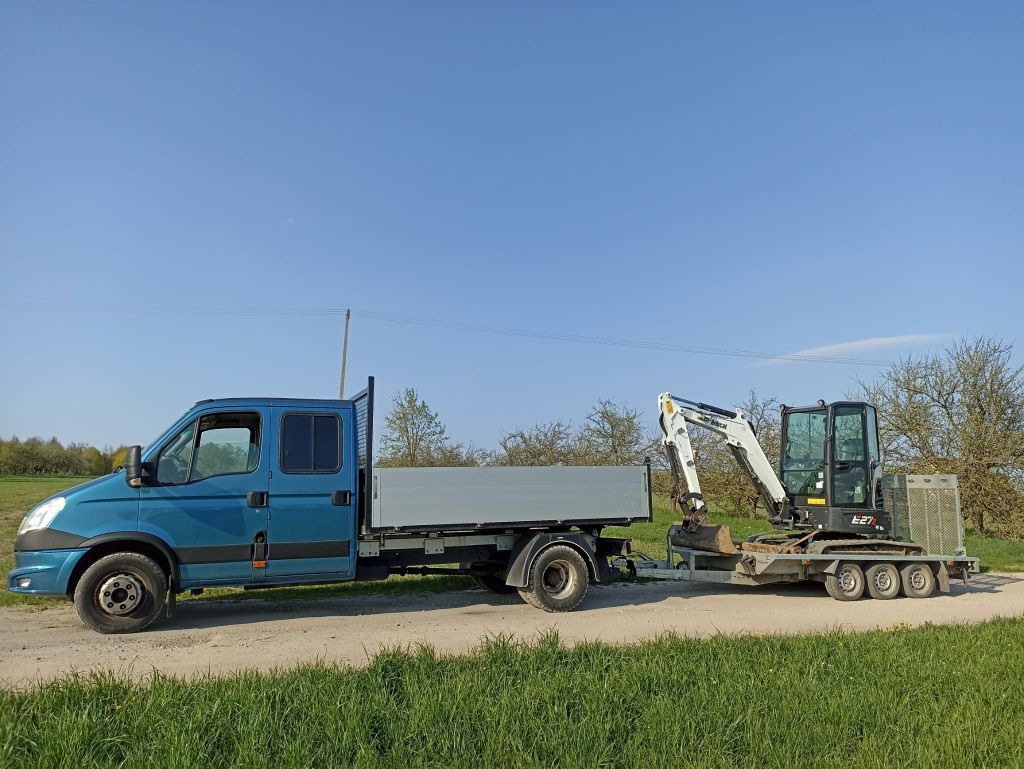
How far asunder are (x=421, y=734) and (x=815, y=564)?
360 inches

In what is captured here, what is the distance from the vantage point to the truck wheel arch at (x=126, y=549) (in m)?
8.30

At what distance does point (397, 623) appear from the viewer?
929 centimetres

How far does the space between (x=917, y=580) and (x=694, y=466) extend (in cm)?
403

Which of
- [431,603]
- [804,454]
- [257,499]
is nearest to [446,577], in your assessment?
[431,603]

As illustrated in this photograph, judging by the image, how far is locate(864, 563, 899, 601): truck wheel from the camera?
39.7ft

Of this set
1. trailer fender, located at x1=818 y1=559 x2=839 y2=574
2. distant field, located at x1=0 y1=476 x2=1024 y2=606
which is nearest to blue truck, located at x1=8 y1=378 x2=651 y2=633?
distant field, located at x1=0 y1=476 x2=1024 y2=606

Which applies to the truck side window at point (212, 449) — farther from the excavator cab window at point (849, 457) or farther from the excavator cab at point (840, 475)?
the excavator cab window at point (849, 457)

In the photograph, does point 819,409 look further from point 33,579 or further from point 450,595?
point 33,579

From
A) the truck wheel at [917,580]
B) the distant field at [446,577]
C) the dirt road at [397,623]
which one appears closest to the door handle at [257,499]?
the dirt road at [397,623]

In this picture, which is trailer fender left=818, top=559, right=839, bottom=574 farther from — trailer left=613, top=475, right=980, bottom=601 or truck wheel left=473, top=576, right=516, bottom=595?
truck wheel left=473, top=576, right=516, bottom=595

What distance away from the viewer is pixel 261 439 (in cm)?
920

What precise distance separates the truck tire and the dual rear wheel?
14.2 ft

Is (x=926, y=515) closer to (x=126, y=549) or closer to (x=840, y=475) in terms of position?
(x=840, y=475)

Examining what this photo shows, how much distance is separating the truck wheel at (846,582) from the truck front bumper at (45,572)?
10.4 meters
